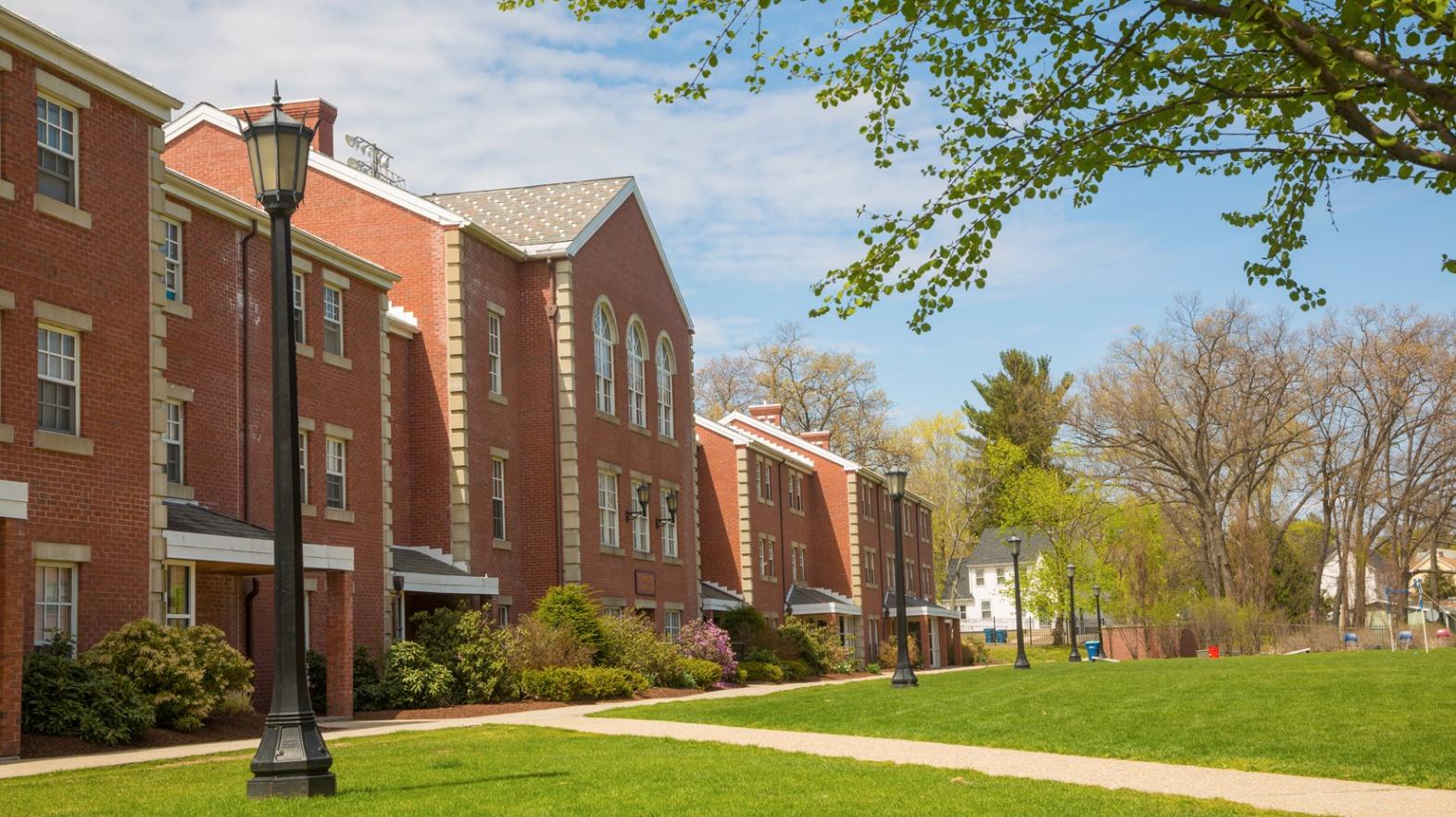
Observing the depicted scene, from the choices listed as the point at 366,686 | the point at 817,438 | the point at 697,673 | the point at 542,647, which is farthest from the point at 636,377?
the point at 817,438

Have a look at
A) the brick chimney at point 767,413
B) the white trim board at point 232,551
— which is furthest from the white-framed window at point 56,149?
the brick chimney at point 767,413

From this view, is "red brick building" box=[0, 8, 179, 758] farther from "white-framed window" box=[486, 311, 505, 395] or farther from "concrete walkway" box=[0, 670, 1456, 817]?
"white-framed window" box=[486, 311, 505, 395]

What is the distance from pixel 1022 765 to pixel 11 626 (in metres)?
10.8

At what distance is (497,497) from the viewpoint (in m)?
33.2

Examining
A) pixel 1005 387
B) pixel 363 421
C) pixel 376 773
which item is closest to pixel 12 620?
pixel 376 773

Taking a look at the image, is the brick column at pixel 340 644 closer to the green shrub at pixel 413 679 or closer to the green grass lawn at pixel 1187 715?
the green shrub at pixel 413 679

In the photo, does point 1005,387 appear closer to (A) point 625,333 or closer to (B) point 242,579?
(A) point 625,333

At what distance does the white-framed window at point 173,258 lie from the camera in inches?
892

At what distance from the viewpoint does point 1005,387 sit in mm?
96438

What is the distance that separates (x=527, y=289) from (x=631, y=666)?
30.7 feet

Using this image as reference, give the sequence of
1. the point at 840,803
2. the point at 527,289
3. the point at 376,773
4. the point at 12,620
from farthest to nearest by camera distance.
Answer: the point at 527,289
the point at 12,620
the point at 376,773
the point at 840,803

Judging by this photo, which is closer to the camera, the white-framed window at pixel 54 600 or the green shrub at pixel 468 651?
the white-framed window at pixel 54 600

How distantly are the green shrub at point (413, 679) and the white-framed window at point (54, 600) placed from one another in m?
7.96

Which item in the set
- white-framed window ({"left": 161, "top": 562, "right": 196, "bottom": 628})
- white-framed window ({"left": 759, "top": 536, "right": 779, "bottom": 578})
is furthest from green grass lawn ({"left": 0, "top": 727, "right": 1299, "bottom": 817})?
white-framed window ({"left": 759, "top": 536, "right": 779, "bottom": 578})
